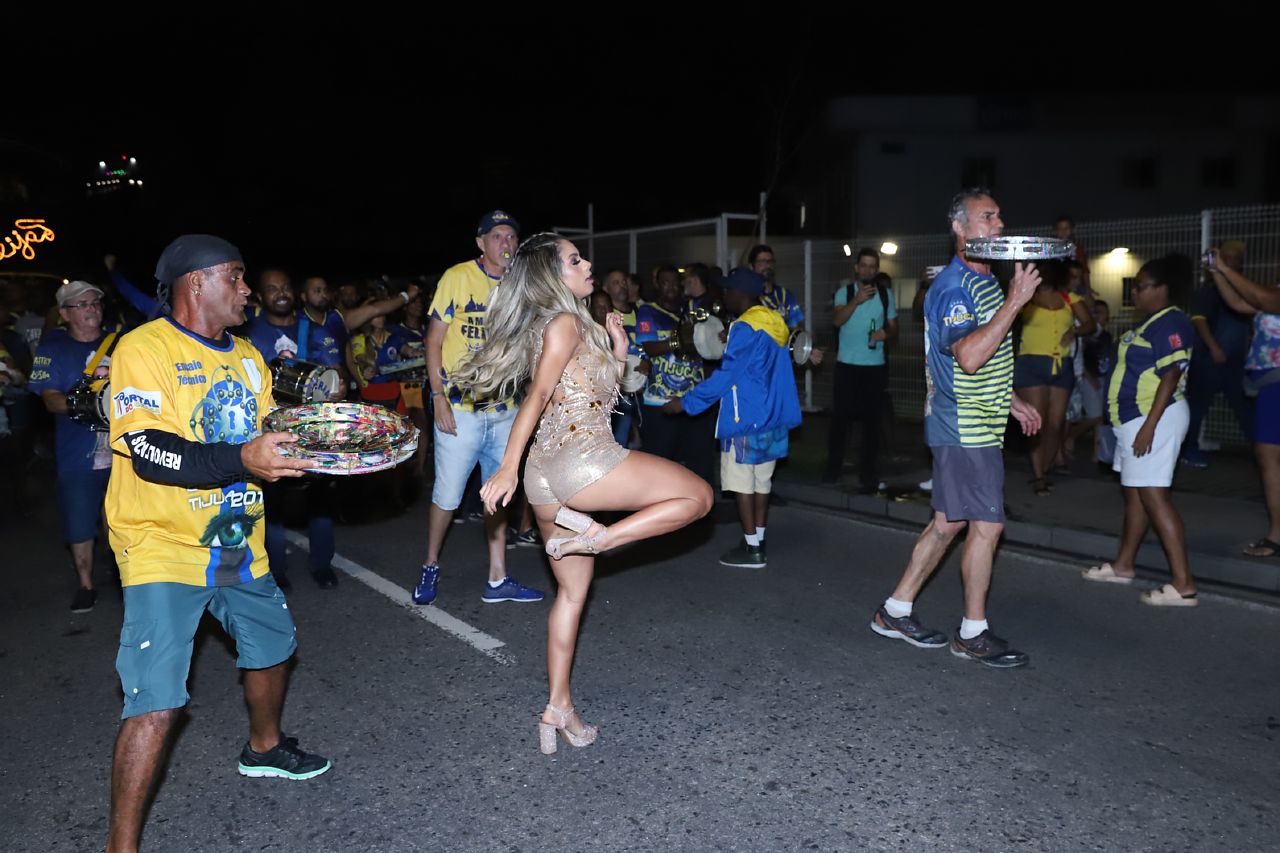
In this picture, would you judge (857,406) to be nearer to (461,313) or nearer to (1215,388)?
(1215,388)

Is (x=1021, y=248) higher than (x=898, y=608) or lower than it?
higher

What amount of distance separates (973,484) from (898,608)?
0.80 meters

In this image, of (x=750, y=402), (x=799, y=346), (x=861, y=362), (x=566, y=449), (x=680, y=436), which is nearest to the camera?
(x=566, y=449)

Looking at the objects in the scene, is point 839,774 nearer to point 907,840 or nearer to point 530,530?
point 907,840

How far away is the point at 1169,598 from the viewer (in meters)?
5.75

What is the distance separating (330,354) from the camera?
266 inches

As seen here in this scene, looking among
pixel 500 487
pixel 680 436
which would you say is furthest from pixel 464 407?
pixel 680 436

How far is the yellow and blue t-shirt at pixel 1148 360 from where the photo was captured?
5.64 m

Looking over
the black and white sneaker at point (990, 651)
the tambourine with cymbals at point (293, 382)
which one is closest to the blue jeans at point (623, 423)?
the black and white sneaker at point (990, 651)

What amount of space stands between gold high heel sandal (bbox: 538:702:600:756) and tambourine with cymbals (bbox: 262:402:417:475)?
1.31 meters

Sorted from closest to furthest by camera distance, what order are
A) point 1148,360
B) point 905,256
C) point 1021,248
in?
Answer: point 1021,248 < point 1148,360 < point 905,256

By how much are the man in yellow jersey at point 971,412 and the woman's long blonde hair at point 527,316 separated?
1.78 m

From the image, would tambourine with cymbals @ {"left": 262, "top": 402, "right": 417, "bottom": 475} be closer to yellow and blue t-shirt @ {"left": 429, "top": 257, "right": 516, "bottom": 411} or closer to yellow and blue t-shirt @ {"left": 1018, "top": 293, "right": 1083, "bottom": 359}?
yellow and blue t-shirt @ {"left": 429, "top": 257, "right": 516, "bottom": 411}

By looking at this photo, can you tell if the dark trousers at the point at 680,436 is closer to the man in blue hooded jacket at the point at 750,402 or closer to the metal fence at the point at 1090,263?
the man in blue hooded jacket at the point at 750,402
